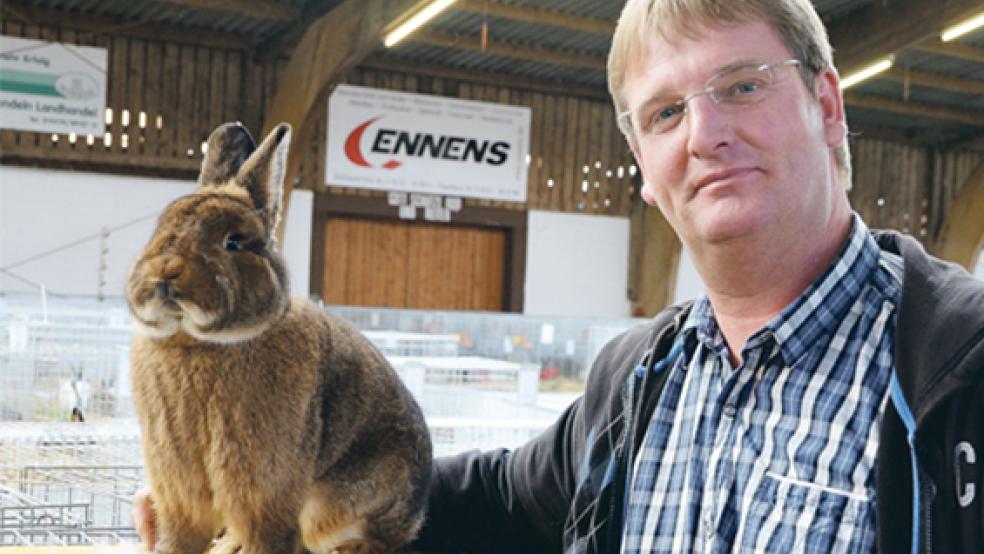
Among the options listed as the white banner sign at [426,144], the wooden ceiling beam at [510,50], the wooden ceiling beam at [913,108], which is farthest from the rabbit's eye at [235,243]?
the wooden ceiling beam at [913,108]

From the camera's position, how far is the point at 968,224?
464 inches

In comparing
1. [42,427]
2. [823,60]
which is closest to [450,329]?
[42,427]

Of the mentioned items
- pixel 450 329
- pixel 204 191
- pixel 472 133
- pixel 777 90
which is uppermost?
pixel 472 133

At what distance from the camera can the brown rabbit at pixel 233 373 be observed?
0.76 metres

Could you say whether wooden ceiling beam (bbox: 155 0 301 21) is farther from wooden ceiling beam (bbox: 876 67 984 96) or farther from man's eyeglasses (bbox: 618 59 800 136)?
man's eyeglasses (bbox: 618 59 800 136)

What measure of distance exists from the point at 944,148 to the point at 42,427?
13.8 metres

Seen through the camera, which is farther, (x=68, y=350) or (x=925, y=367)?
(x=68, y=350)

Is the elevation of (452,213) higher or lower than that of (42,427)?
higher

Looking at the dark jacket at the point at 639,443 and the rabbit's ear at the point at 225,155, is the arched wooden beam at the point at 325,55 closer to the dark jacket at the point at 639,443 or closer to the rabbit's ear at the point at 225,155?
the dark jacket at the point at 639,443

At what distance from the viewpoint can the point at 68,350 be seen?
284 centimetres

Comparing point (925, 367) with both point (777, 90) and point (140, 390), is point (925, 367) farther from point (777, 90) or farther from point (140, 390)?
point (140, 390)

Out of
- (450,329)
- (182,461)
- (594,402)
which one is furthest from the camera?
(450,329)

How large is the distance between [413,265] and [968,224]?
6527 mm

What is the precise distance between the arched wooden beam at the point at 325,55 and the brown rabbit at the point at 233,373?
261 inches
